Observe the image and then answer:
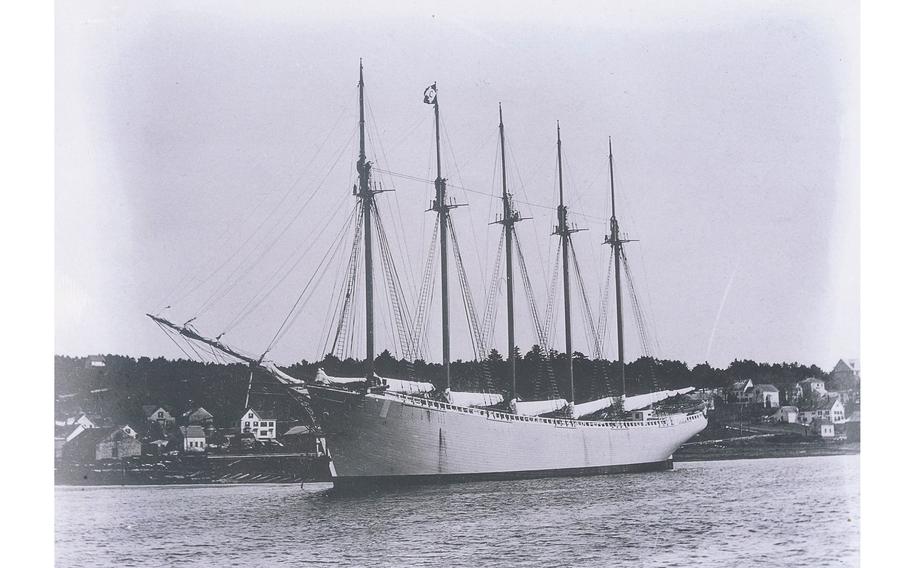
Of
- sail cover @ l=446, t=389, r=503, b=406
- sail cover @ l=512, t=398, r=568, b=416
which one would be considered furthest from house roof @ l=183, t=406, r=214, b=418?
sail cover @ l=512, t=398, r=568, b=416

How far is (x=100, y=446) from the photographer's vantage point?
15.4 metres

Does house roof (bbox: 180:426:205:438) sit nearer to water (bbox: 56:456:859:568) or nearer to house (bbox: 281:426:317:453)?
water (bbox: 56:456:859:568)

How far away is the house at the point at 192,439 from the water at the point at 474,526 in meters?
0.80

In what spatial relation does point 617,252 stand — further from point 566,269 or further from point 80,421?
point 80,421

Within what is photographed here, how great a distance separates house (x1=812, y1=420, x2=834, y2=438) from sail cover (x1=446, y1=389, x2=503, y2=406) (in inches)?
259

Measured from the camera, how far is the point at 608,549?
50.0 ft

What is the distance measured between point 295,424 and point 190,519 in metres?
3.23

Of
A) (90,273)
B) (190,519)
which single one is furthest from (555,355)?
(90,273)

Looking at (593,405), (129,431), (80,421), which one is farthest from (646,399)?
(80,421)

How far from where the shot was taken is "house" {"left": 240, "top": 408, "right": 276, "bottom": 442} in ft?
55.6

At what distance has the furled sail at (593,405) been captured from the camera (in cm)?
2339

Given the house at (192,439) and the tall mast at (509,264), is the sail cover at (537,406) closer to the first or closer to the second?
the tall mast at (509,264)

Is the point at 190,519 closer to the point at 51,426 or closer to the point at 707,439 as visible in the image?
the point at 51,426

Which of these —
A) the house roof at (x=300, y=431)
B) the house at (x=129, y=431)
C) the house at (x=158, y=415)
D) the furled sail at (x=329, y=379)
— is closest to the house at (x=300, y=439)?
the house roof at (x=300, y=431)
